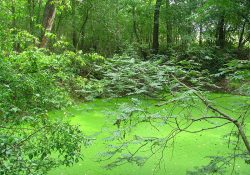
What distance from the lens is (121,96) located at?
2.84m

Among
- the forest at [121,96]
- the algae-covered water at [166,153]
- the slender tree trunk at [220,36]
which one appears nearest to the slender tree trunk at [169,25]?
the forest at [121,96]

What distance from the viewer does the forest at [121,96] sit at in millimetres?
1954

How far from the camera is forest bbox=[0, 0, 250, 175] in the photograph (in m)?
1.95

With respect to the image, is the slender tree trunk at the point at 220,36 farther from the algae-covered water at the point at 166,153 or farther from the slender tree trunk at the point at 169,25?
the algae-covered water at the point at 166,153

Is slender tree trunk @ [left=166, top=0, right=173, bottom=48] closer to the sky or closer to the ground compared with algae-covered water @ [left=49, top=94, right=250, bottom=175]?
closer to the sky

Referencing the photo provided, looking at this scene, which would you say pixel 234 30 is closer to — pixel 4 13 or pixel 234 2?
pixel 234 2

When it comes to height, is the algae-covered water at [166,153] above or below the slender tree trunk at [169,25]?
below

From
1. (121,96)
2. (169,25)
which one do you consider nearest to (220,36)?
(169,25)

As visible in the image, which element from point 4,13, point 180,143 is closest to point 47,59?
point 4,13

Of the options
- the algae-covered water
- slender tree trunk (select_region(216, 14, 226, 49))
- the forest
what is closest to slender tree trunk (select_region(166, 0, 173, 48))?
the forest

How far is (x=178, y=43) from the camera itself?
10633mm

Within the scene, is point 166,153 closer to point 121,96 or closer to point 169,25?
point 121,96

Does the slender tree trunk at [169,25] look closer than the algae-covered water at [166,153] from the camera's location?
No

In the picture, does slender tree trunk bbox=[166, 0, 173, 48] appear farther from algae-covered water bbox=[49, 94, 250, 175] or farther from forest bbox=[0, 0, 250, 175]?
algae-covered water bbox=[49, 94, 250, 175]
